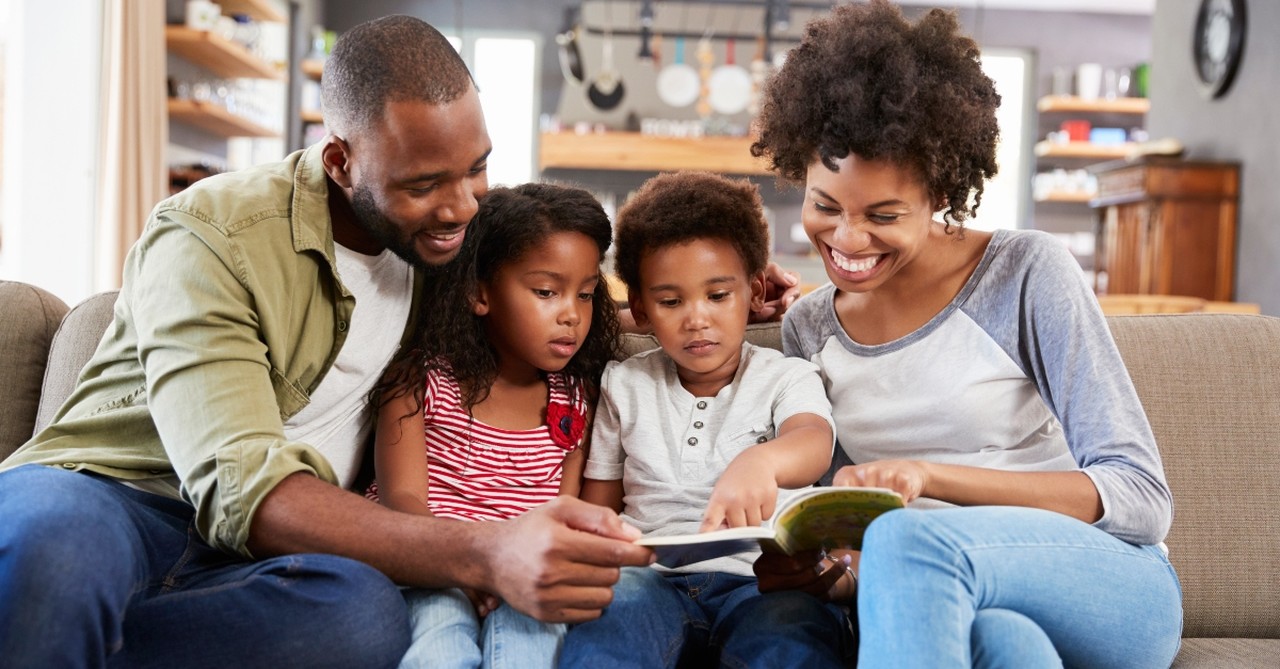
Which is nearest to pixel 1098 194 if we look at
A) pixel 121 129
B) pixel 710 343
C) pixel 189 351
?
pixel 121 129

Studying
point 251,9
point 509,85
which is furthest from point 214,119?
point 509,85

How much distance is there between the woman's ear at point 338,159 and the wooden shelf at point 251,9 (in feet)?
14.9

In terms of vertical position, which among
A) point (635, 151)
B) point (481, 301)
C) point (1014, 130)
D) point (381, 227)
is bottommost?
point (481, 301)

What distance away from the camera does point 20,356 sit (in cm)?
188

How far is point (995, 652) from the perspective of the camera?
1.16 m

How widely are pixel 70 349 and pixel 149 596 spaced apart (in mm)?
699

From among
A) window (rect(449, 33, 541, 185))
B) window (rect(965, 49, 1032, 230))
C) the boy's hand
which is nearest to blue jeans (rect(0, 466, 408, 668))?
the boy's hand

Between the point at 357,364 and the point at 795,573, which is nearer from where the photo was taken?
the point at 795,573

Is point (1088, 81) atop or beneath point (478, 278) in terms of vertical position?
atop

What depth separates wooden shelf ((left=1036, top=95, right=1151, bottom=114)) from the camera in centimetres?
891

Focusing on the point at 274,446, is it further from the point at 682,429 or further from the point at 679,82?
the point at 679,82

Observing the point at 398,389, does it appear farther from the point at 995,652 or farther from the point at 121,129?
Result: the point at 121,129

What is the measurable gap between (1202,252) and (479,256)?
567 centimetres

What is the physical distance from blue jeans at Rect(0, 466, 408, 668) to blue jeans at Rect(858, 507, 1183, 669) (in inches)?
22.7
